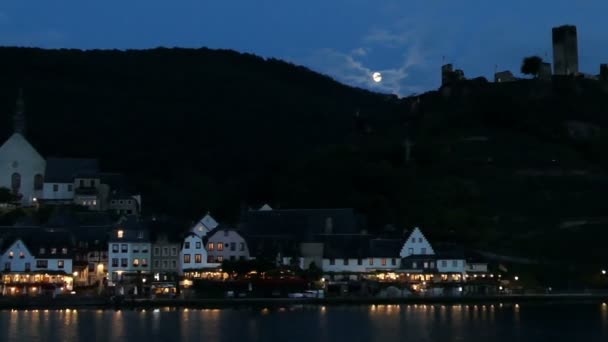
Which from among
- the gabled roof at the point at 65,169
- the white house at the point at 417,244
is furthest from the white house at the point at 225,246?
the gabled roof at the point at 65,169

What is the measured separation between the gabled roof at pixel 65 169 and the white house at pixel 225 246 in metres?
16.4

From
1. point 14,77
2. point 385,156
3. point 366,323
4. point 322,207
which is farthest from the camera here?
point 14,77

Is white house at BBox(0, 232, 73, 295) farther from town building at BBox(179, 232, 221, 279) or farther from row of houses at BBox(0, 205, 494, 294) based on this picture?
town building at BBox(179, 232, 221, 279)

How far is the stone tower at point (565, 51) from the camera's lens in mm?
105812

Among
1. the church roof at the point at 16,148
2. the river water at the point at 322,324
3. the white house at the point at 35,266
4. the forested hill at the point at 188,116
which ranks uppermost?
the forested hill at the point at 188,116

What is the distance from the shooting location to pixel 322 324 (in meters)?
51.8

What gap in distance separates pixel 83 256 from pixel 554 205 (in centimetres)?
3421

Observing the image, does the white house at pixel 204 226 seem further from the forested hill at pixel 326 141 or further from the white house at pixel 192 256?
the forested hill at pixel 326 141

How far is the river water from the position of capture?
4731cm

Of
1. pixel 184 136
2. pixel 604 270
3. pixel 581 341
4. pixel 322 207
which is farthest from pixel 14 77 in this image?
pixel 581 341

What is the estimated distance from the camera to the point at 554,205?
82188 mm

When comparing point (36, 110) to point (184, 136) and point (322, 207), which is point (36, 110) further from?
point (322, 207)

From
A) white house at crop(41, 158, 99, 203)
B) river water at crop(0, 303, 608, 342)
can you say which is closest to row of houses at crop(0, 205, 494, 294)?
river water at crop(0, 303, 608, 342)

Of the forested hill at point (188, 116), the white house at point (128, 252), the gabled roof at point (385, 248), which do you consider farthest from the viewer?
the forested hill at point (188, 116)
